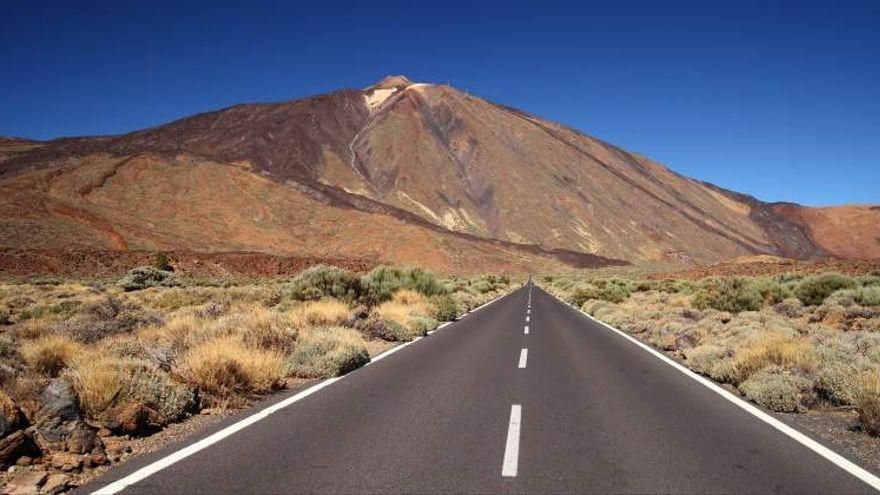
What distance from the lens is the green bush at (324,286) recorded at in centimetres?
2377

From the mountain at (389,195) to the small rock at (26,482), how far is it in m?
67.1

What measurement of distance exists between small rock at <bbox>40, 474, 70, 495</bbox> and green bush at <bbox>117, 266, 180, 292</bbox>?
36.9 meters

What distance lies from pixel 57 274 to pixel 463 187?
3846 inches

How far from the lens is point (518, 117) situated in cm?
18350

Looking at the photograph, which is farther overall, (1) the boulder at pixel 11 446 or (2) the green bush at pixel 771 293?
(2) the green bush at pixel 771 293

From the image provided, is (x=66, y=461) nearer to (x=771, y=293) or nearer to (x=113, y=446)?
(x=113, y=446)

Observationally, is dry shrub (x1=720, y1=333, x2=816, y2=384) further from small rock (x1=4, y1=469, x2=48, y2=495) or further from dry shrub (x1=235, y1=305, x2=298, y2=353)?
small rock (x1=4, y1=469, x2=48, y2=495)

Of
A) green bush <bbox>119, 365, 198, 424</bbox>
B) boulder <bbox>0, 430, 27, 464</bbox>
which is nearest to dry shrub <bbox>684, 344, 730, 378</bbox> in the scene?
green bush <bbox>119, 365, 198, 424</bbox>

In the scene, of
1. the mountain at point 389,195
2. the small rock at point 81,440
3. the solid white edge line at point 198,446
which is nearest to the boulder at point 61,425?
the small rock at point 81,440

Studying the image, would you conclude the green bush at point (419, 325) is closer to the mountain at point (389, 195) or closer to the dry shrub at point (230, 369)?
the dry shrub at point (230, 369)

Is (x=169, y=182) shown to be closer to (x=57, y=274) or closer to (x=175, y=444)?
(x=57, y=274)

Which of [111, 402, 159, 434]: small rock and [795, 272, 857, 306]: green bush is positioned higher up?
[795, 272, 857, 306]: green bush

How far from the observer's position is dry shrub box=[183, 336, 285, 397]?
9094mm

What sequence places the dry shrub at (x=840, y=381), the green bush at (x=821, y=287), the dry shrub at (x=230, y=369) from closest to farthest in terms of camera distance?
1. the dry shrub at (x=840, y=381)
2. the dry shrub at (x=230, y=369)
3. the green bush at (x=821, y=287)
